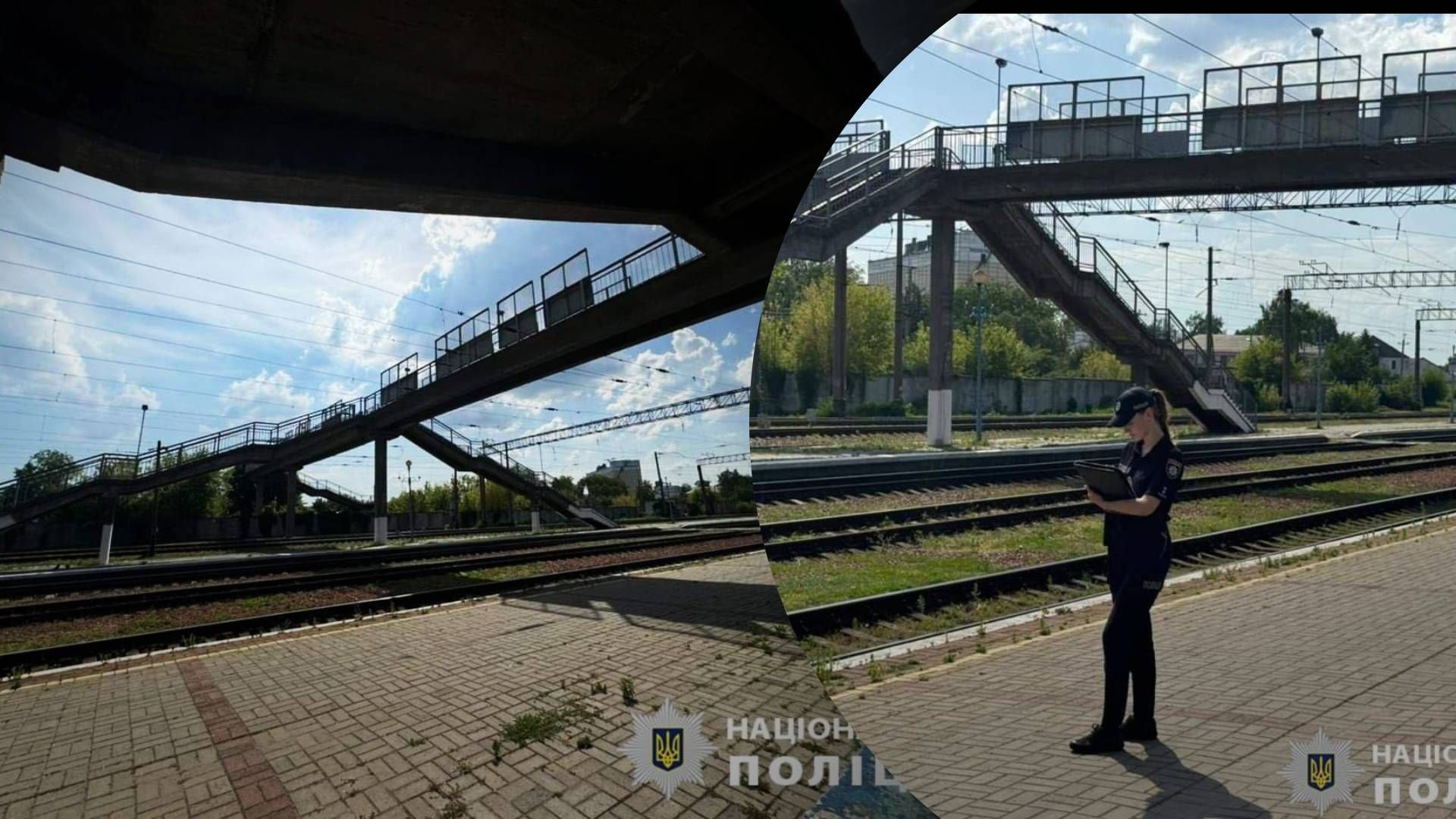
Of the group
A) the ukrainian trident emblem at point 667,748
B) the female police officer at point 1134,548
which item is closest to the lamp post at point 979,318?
the female police officer at point 1134,548

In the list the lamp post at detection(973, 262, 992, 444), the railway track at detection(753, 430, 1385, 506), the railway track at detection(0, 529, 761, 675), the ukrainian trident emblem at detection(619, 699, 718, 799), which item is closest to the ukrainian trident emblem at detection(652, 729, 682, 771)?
the ukrainian trident emblem at detection(619, 699, 718, 799)

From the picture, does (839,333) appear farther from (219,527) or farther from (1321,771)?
(219,527)

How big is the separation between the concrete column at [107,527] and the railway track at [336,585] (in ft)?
0.36

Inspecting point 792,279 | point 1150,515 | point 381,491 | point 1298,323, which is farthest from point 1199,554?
point 381,491

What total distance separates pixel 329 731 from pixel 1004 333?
197 centimetres

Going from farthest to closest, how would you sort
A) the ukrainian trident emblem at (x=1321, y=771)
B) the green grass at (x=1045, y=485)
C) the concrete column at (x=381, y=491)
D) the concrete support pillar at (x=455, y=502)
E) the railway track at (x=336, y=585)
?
the concrete support pillar at (x=455, y=502)
the concrete column at (x=381, y=491)
the railway track at (x=336, y=585)
the green grass at (x=1045, y=485)
the ukrainian trident emblem at (x=1321, y=771)

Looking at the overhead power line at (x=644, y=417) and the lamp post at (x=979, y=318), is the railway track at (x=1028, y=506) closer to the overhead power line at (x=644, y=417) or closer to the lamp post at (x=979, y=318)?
the lamp post at (x=979, y=318)

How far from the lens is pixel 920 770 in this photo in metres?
1.67

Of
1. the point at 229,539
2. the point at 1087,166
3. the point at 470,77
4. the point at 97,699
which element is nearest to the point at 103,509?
the point at 229,539

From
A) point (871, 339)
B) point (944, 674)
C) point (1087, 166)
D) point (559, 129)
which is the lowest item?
point (944, 674)

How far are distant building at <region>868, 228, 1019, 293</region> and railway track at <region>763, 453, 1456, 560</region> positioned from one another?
1.35 feet

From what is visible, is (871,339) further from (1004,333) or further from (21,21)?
(21,21)

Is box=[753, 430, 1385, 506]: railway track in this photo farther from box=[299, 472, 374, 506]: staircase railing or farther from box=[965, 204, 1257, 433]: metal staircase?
box=[299, 472, 374, 506]: staircase railing

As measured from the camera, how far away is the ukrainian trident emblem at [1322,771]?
4.25 feet
